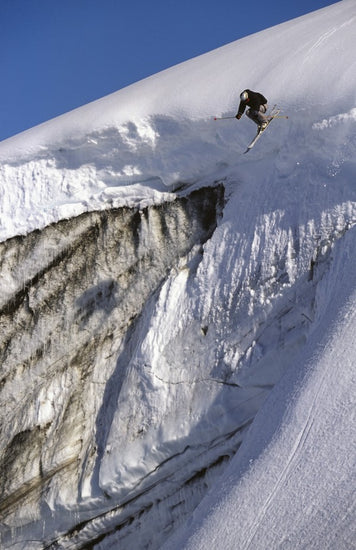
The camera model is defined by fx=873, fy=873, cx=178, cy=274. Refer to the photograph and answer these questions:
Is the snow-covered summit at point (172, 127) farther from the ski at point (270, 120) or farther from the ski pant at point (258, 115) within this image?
the ski pant at point (258, 115)

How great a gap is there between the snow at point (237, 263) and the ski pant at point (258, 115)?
0.78ft

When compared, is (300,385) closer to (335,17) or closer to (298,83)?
(298,83)

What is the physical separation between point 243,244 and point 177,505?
2.23 m

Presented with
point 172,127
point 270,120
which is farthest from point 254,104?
point 172,127

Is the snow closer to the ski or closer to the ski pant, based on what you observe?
the ski

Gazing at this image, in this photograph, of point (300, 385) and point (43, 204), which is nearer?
point (300, 385)

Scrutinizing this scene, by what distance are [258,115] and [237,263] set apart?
123cm

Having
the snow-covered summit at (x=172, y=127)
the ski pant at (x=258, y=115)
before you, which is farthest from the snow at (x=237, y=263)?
the ski pant at (x=258, y=115)

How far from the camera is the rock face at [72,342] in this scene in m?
7.73

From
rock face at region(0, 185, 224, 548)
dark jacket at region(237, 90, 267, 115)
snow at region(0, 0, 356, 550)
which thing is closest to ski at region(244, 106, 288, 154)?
snow at region(0, 0, 356, 550)

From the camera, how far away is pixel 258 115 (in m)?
7.04

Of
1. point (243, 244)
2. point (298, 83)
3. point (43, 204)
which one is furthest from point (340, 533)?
point (43, 204)

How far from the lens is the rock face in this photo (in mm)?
7727

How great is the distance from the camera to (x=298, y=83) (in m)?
7.29
